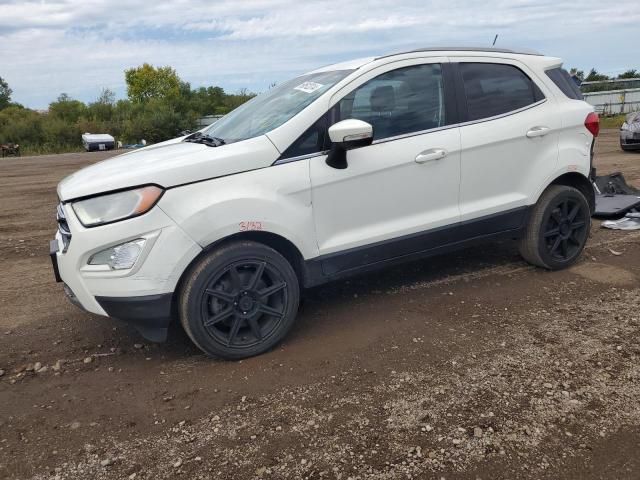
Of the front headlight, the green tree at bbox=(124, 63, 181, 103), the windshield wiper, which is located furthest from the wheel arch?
the green tree at bbox=(124, 63, 181, 103)

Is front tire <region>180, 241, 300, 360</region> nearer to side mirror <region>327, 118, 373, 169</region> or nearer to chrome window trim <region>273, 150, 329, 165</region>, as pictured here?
chrome window trim <region>273, 150, 329, 165</region>

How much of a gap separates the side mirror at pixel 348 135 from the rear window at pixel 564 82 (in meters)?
2.07

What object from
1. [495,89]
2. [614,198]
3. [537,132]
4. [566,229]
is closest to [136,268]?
[495,89]

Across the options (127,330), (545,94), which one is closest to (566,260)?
(545,94)

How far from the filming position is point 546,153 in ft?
14.9

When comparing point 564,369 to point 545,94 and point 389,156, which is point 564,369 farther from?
point 545,94

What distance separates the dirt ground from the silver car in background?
9837 millimetres

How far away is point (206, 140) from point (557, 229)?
10.1 feet

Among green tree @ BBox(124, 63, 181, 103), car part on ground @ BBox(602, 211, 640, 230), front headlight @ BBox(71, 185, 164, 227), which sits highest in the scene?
green tree @ BBox(124, 63, 181, 103)

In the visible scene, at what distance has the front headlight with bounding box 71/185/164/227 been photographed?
3.22 m

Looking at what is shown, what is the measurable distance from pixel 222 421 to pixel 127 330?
1.59 metres

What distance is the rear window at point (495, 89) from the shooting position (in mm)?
4301

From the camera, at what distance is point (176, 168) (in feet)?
10.9

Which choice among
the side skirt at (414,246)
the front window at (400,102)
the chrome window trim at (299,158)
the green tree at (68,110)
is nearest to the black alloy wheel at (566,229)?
the side skirt at (414,246)
